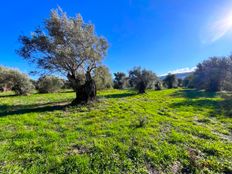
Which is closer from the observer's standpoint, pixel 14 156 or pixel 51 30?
pixel 14 156

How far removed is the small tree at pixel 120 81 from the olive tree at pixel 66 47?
4173 centimetres

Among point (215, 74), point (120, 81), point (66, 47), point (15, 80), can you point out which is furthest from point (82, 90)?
point (120, 81)

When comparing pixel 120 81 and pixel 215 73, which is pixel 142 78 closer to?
pixel 215 73

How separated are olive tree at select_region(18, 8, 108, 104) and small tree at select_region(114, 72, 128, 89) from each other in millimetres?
41726

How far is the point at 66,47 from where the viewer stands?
532 inches

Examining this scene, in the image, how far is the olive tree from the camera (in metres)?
13.0

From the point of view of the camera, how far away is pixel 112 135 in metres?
6.92

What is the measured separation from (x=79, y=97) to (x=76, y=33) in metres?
6.06

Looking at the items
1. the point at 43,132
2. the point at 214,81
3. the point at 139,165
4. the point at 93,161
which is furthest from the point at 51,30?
the point at 214,81

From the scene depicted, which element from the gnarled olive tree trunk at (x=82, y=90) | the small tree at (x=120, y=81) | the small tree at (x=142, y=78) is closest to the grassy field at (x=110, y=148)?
the gnarled olive tree trunk at (x=82, y=90)

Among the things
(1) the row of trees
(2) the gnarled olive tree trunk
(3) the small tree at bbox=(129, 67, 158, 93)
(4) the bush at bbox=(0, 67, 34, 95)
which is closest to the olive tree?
(2) the gnarled olive tree trunk

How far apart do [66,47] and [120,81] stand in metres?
44.3

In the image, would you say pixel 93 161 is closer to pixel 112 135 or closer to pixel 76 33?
pixel 112 135

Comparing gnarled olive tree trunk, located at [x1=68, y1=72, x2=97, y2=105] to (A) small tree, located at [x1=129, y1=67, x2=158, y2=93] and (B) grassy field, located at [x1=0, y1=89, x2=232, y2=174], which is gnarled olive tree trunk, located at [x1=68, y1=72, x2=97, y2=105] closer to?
(B) grassy field, located at [x1=0, y1=89, x2=232, y2=174]
